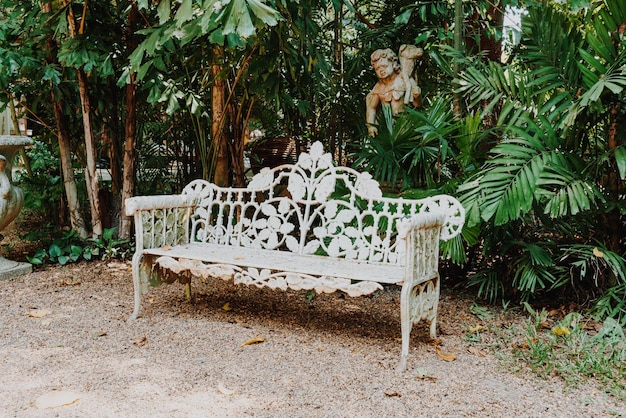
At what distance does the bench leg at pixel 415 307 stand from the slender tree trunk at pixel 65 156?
3.30 m

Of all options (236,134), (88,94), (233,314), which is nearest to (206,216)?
(233,314)

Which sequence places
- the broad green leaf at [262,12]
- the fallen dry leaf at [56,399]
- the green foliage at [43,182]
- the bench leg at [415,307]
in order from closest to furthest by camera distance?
the fallen dry leaf at [56,399], the broad green leaf at [262,12], the bench leg at [415,307], the green foliage at [43,182]

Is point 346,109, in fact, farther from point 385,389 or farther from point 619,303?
point 385,389

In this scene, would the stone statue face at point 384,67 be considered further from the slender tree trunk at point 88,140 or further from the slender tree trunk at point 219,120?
the slender tree trunk at point 88,140

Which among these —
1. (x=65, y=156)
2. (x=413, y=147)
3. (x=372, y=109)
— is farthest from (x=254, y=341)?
(x=65, y=156)

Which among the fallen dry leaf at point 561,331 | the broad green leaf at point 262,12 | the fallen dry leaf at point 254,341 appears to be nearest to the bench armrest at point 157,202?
the fallen dry leaf at point 254,341

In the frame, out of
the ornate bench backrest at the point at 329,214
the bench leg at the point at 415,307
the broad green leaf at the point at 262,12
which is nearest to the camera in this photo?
the broad green leaf at the point at 262,12

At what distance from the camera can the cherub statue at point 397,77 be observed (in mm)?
4371

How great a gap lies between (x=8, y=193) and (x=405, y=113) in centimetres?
293

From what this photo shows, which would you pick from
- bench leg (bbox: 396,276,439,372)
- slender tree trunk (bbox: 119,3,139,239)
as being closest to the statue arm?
bench leg (bbox: 396,276,439,372)

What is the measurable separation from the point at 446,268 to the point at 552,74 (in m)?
1.64

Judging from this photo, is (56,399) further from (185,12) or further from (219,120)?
(219,120)

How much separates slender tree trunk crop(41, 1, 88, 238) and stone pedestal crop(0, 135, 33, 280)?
56 cm

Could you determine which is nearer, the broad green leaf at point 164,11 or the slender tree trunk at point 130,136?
the broad green leaf at point 164,11
